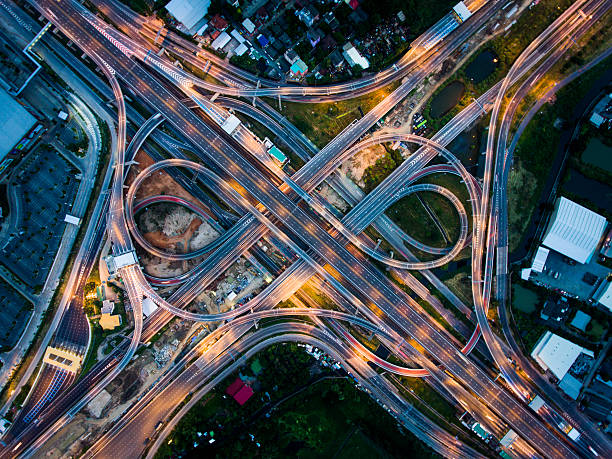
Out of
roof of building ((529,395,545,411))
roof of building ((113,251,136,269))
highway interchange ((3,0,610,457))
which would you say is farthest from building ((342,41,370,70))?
roof of building ((529,395,545,411))

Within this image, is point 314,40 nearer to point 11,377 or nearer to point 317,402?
point 317,402

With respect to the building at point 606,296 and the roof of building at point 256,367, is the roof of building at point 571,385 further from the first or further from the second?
the roof of building at point 256,367

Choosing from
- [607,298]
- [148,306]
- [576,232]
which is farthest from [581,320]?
[148,306]

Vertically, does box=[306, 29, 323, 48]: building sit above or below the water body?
below

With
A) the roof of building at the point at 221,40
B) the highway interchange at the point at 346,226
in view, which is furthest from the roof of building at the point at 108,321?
the roof of building at the point at 221,40

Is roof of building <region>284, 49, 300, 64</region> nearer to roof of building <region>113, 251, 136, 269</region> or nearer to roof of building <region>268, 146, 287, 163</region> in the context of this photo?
roof of building <region>268, 146, 287, 163</region>

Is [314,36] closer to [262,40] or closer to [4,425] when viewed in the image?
[262,40]
